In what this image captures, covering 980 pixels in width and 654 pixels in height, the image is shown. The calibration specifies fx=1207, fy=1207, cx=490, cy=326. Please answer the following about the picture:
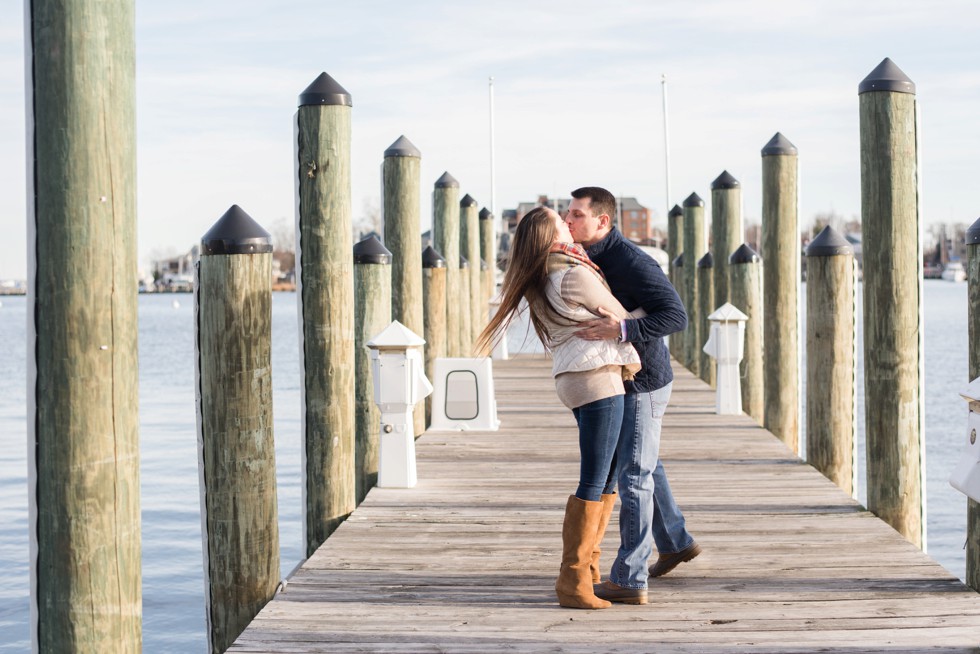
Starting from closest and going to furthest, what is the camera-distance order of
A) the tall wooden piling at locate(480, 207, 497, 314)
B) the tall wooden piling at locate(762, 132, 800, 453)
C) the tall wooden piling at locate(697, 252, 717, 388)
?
the tall wooden piling at locate(762, 132, 800, 453) < the tall wooden piling at locate(697, 252, 717, 388) < the tall wooden piling at locate(480, 207, 497, 314)

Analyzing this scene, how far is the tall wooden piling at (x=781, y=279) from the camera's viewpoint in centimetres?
938

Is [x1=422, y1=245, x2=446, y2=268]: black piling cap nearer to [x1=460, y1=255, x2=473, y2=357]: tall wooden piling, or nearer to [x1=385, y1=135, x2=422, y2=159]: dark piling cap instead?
[x1=385, y1=135, x2=422, y2=159]: dark piling cap

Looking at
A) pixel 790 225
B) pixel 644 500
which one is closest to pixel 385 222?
pixel 790 225

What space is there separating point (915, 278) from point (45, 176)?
4303 millimetres

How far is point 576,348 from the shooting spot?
14.9 ft

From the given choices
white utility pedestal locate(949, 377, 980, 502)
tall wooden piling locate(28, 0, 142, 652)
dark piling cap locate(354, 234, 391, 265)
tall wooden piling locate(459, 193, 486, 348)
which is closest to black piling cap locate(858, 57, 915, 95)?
white utility pedestal locate(949, 377, 980, 502)

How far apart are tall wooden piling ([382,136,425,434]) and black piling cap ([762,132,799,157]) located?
276 cm

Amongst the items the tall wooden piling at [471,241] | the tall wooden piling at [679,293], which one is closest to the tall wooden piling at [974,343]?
the tall wooden piling at [679,293]

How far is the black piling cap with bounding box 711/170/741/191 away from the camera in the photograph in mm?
13102

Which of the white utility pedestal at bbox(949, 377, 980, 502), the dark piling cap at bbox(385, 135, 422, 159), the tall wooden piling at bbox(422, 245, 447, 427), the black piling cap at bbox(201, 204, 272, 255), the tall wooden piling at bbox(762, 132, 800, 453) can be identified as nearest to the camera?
the white utility pedestal at bbox(949, 377, 980, 502)

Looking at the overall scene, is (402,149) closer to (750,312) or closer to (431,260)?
(431,260)

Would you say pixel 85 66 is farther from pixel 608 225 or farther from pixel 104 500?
pixel 608 225

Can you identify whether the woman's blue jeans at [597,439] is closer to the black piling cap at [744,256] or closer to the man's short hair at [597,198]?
the man's short hair at [597,198]

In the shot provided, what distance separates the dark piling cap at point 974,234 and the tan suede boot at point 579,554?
71.2 inches
